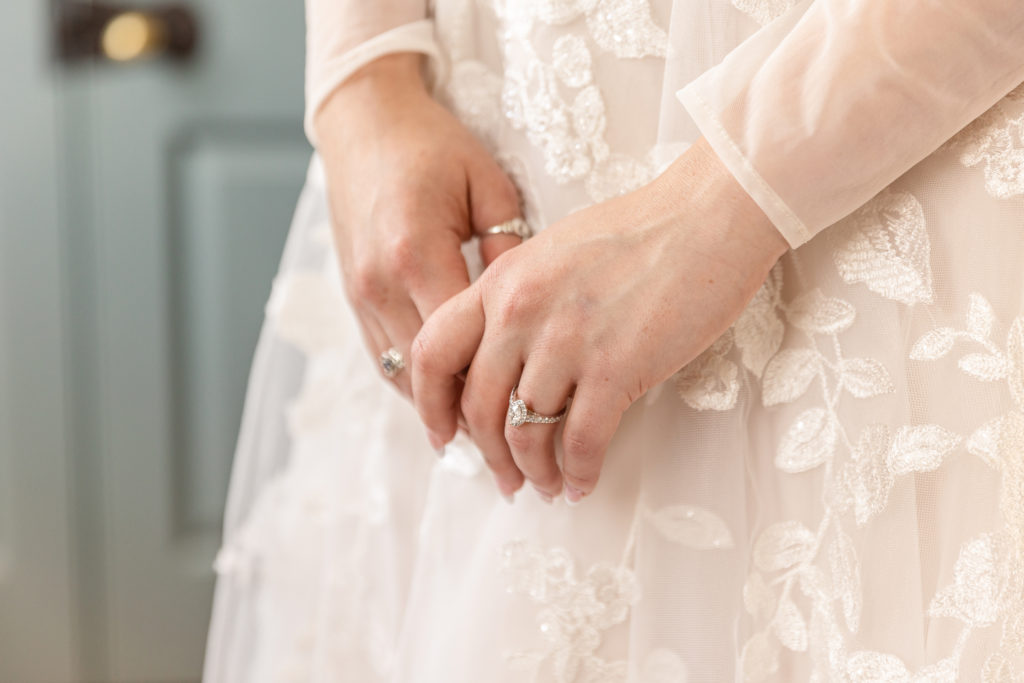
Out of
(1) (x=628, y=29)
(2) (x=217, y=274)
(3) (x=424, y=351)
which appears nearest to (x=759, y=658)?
(3) (x=424, y=351)

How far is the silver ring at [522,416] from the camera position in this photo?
1.34 feet

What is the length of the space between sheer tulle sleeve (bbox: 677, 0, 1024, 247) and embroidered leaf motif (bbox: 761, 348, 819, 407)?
0.06 metres

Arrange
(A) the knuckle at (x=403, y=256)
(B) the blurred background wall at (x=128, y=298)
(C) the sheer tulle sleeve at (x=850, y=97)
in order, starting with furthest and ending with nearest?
(B) the blurred background wall at (x=128, y=298)
(A) the knuckle at (x=403, y=256)
(C) the sheer tulle sleeve at (x=850, y=97)

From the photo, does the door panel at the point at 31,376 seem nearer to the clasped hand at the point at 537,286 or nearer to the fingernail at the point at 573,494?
the clasped hand at the point at 537,286

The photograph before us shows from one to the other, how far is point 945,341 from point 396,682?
0.38 meters

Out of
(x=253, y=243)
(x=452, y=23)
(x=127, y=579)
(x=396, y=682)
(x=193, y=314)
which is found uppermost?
(x=452, y=23)

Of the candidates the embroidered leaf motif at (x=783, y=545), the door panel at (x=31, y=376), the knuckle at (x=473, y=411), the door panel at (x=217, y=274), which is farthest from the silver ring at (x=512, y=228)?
the door panel at (x=31, y=376)

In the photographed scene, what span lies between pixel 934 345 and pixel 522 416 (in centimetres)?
20

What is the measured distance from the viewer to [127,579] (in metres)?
1.23

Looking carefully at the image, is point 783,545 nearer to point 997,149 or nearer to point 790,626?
point 790,626

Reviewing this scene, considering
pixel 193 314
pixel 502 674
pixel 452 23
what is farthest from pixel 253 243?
pixel 502 674

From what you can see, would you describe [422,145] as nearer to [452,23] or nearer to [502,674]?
[452,23]

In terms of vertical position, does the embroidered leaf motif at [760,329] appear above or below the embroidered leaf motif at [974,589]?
above

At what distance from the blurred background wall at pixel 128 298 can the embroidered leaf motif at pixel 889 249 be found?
0.95 meters
